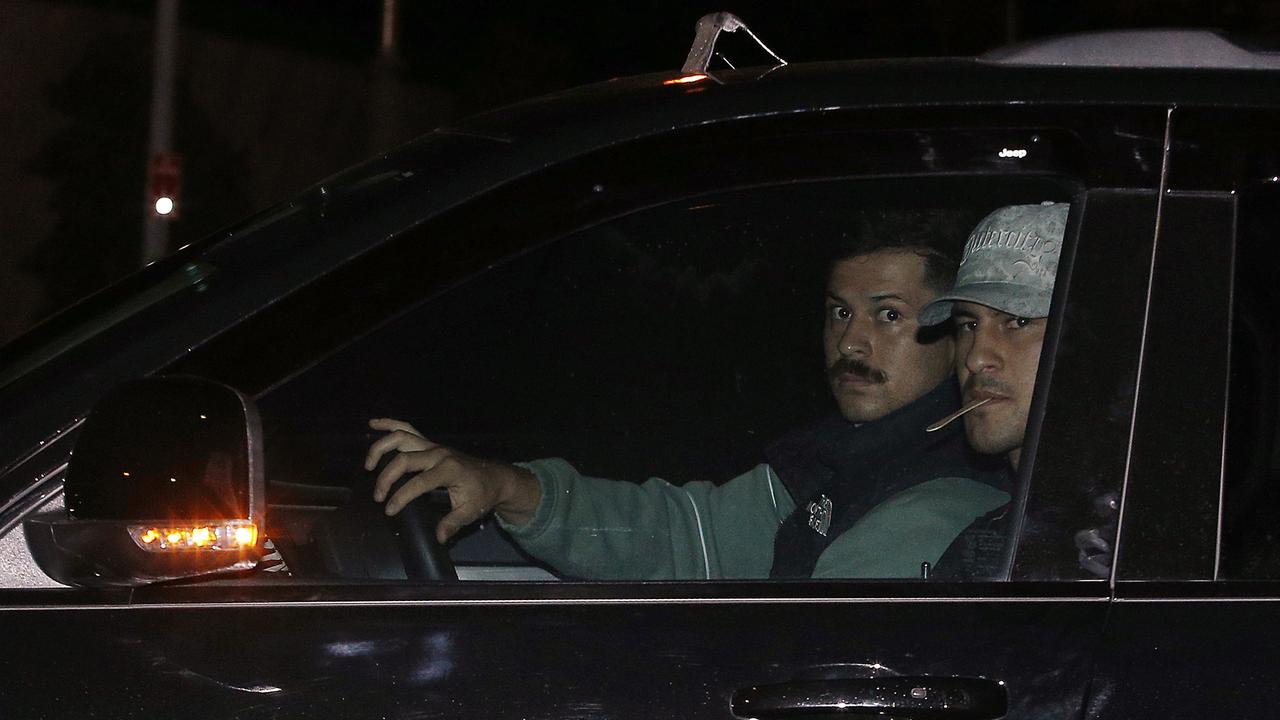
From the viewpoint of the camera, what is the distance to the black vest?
1909 mm

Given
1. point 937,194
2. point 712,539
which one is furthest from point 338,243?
point 937,194

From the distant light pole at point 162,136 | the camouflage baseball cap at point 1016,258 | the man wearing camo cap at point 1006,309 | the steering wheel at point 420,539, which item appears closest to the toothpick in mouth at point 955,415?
the man wearing camo cap at point 1006,309

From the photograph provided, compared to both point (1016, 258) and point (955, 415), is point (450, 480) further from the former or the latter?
point (1016, 258)

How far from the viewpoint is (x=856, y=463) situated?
1.96 metres

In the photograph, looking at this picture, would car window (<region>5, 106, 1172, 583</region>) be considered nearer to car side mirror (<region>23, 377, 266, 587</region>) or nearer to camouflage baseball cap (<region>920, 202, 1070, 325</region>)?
camouflage baseball cap (<region>920, 202, 1070, 325</region>)

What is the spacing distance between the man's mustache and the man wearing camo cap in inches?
4.4

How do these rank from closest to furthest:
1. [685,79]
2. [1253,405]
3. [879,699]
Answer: [879,699] → [1253,405] → [685,79]

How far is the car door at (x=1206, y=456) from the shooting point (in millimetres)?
1642

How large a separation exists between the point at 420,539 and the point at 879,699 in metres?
0.66

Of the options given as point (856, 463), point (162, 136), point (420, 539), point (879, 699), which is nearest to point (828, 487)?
point (856, 463)

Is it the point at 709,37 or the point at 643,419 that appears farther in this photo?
the point at 709,37

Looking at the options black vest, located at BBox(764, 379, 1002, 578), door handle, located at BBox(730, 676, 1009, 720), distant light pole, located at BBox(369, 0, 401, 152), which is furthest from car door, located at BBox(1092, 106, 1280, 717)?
distant light pole, located at BBox(369, 0, 401, 152)

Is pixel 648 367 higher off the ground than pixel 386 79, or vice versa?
pixel 386 79

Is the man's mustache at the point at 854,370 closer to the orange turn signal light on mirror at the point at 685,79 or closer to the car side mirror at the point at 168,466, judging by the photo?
the orange turn signal light on mirror at the point at 685,79
